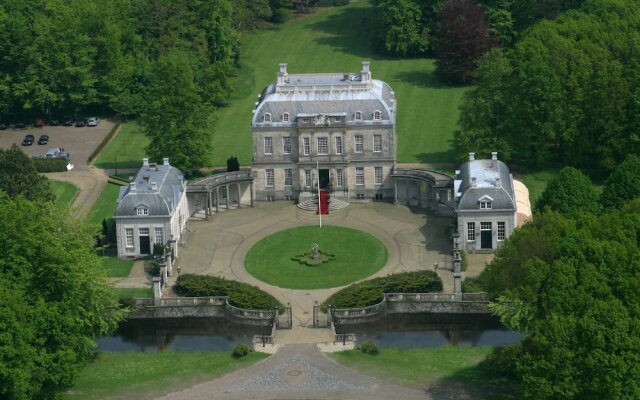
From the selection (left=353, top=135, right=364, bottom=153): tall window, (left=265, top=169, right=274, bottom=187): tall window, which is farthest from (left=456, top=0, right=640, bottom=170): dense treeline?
(left=265, top=169, right=274, bottom=187): tall window

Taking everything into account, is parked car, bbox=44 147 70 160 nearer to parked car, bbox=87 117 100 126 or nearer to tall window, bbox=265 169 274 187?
parked car, bbox=87 117 100 126

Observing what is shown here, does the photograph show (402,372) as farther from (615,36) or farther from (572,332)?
(615,36)

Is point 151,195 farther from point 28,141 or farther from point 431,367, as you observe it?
point 28,141

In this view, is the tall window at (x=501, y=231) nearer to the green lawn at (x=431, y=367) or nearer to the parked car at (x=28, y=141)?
the green lawn at (x=431, y=367)

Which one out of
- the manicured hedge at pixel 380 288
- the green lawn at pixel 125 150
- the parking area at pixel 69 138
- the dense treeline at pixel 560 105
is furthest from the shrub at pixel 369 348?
the parking area at pixel 69 138

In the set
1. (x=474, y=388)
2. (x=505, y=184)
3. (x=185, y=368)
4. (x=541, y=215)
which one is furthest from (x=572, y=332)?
(x=505, y=184)
